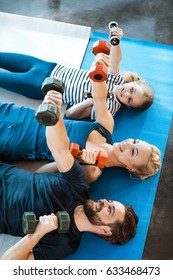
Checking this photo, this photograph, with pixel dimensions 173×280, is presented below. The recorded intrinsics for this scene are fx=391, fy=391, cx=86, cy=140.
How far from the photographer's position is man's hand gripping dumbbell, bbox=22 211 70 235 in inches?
95.8

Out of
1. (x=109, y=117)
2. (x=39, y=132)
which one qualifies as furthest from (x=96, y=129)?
(x=39, y=132)

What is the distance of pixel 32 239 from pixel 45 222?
156 millimetres

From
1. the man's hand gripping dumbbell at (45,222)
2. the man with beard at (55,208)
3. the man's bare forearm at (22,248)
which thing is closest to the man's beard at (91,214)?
the man with beard at (55,208)

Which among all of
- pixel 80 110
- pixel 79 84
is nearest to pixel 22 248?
pixel 80 110

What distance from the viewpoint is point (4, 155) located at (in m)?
3.03

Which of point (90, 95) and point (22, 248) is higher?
point (90, 95)

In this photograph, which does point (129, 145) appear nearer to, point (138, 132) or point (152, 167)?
point (152, 167)

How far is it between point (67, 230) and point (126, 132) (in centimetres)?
128

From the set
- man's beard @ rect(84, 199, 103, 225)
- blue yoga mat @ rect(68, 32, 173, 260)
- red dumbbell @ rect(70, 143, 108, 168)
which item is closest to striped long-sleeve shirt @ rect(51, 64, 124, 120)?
blue yoga mat @ rect(68, 32, 173, 260)

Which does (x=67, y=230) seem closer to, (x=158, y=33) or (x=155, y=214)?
(x=155, y=214)

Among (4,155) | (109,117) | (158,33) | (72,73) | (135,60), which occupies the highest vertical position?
(158,33)

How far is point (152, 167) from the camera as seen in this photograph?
10.0 ft

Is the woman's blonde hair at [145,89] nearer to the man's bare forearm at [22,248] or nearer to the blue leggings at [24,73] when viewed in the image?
the blue leggings at [24,73]

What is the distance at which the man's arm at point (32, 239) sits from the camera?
2.47 metres
